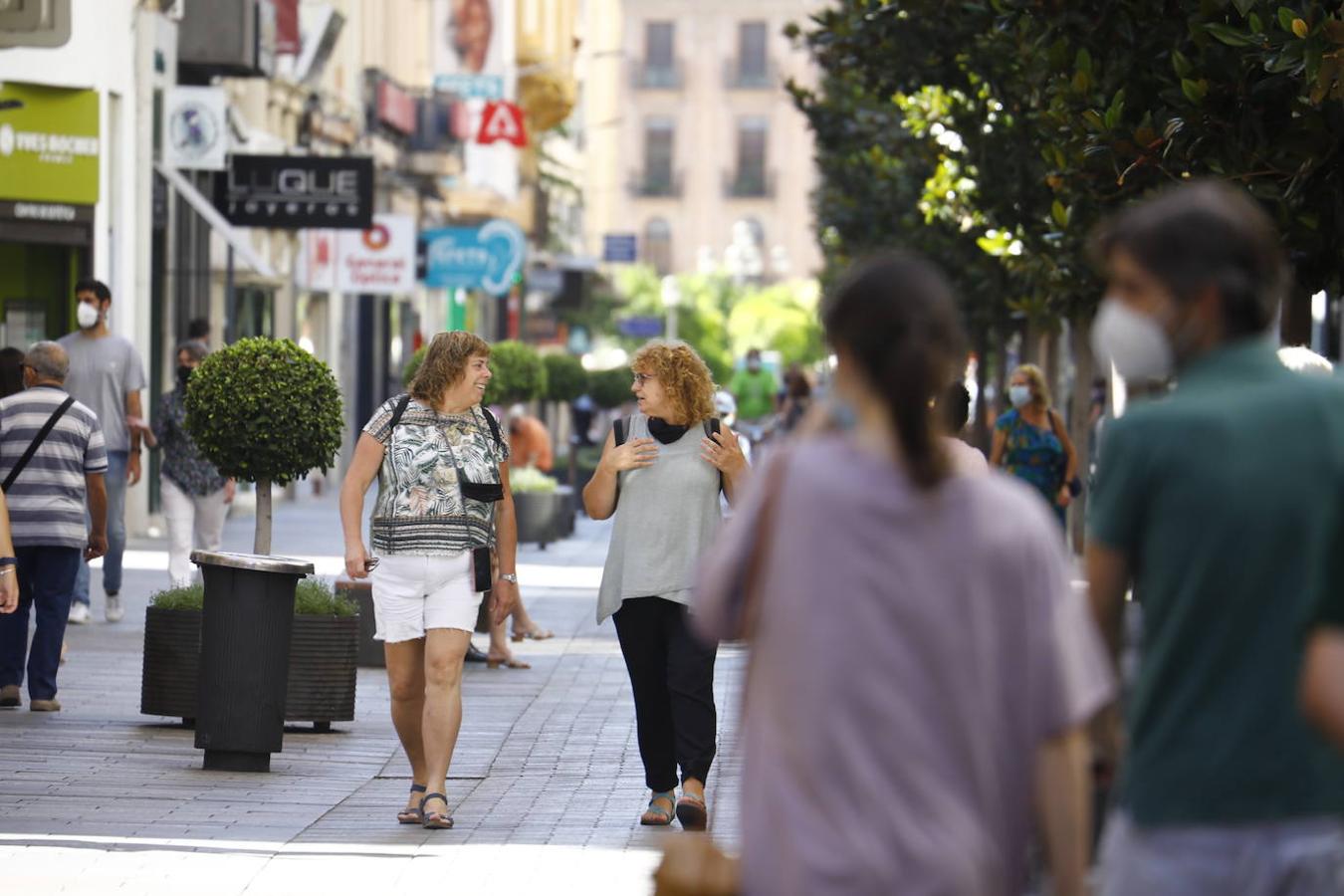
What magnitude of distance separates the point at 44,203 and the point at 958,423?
1377cm

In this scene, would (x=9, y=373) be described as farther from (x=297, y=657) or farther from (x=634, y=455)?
(x=634, y=455)

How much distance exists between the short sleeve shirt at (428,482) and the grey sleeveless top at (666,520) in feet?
1.61

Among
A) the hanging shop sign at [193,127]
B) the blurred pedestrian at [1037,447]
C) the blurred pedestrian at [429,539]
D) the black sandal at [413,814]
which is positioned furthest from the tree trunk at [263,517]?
the hanging shop sign at [193,127]

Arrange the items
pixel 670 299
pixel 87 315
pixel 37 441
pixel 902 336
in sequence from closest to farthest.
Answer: pixel 902 336
pixel 37 441
pixel 87 315
pixel 670 299

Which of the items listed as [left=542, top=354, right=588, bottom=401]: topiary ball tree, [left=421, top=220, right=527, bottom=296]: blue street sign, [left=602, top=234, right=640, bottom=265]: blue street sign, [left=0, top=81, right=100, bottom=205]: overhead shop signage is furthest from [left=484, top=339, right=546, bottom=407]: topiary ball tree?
[left=602, top=234, right=640, bottom=265]: blue street sign

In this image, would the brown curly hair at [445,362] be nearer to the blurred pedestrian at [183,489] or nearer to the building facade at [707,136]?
the blurred pedestrian at [183,489]

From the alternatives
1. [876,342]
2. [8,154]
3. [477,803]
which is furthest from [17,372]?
[876,342]

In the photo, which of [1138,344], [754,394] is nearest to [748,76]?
[754,394]

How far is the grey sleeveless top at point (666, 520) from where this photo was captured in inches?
356

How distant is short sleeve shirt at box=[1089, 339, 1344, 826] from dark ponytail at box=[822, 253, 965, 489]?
0.31m

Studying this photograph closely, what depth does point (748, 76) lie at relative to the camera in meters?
134

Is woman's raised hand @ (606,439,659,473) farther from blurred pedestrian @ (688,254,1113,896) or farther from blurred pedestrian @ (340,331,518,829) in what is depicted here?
blurred pedestrian @ (688,254,1113,896)

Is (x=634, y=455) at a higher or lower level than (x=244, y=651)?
higher

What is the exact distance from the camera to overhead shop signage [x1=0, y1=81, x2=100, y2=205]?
2095cm
